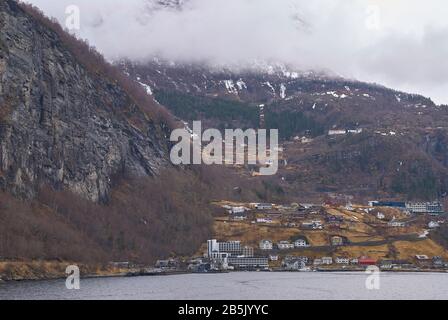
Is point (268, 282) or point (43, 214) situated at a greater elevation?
point (43, 214)

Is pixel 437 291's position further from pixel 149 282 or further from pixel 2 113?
pixel 2 113

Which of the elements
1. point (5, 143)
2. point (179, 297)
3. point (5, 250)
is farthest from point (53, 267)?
point (179, 297)

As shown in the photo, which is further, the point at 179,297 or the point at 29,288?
the point at 29,288
